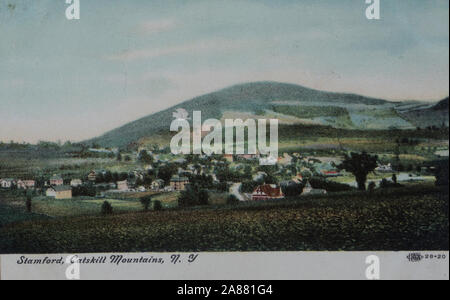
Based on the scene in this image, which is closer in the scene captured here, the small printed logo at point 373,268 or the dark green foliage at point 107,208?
the small printed logo at point 373,268

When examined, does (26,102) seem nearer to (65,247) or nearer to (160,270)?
(65,247)

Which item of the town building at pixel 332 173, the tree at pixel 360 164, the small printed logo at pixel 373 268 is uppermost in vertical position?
the tree at pixel 360 164

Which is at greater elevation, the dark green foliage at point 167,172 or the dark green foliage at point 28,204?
the dark green foliage at point 167,172

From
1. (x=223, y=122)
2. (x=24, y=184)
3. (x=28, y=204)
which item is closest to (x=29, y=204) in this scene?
(x=28, y=204)

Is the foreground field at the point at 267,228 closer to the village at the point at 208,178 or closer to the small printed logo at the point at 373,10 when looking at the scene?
the village at the point at 208,178

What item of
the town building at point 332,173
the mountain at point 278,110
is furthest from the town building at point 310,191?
the mountain at point 278,110

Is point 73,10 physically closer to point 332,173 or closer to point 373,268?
point 332,173
